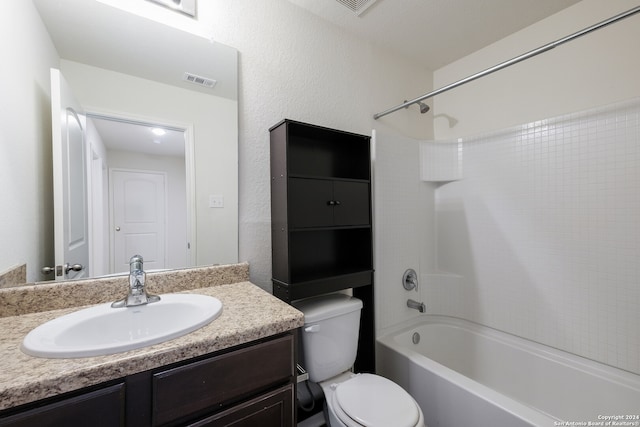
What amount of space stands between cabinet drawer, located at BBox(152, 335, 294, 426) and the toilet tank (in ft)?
1.48

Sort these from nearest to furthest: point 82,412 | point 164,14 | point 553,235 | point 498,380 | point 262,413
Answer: point 82,412 → point 262,413 → point 164,14 → point 553,235 → point 498,380

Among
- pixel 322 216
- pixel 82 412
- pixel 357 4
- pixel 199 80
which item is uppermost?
pixel 357 4

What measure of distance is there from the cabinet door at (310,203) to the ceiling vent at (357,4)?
104 centimetres

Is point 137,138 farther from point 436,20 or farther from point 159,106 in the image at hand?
point 436,20

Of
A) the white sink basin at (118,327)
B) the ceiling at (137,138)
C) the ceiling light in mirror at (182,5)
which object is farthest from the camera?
the ceiling light in mirror at (182,5)

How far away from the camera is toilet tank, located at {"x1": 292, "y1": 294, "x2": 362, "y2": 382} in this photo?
1323 mm

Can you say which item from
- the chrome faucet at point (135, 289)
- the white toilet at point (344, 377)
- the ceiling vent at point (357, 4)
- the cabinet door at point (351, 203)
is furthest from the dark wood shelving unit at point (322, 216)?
the ceiling vent at point (357, 4)

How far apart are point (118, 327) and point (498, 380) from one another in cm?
216

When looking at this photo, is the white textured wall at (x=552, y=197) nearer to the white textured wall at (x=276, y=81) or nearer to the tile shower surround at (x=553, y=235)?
the tile shower surround at (x=553, y=235)

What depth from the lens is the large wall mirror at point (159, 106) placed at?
3.50 ft

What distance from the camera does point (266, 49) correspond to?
149 centimetres

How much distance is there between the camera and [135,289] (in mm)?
979

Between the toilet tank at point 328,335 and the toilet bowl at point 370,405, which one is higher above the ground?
the toilet tank at point 328,335

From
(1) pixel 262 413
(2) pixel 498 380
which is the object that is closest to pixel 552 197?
(2) pixel 498 380
